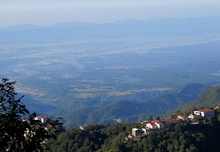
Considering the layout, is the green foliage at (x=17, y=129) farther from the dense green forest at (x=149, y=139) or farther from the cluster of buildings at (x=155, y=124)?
the cluster of buildings at (x=155, y=124)

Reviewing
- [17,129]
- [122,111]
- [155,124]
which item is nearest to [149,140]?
[155,124]

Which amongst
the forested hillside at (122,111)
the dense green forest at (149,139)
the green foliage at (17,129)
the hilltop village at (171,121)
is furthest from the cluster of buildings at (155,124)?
the forested hillside at (122,111)

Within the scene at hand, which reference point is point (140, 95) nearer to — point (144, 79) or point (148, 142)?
point (144, 79)

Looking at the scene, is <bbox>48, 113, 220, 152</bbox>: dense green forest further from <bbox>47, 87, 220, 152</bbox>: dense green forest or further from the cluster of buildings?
the cluster of buildings

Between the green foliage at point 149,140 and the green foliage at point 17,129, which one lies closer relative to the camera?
the green foliage at point 17,129

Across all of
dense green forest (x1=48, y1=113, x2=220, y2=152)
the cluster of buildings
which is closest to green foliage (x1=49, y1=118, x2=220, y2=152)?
dense green forest (x1=48, y1=113, x2=220, y2=152)

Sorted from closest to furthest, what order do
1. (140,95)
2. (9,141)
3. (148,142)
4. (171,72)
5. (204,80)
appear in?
(9,141)
(148,142)
(140,95)
(204,80)
(171,72)

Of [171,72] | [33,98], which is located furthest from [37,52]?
[33,98]

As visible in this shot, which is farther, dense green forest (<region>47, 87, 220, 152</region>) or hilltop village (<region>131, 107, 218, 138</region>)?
hilltop village (<region>131, 107, 218, 138</region>)
